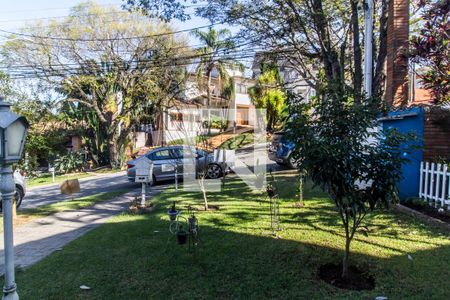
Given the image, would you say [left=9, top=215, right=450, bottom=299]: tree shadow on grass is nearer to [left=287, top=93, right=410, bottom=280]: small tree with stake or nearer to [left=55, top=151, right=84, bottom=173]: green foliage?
[left=287, top=93, right=410, bottom=280]: small tree with stake

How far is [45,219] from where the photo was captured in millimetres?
8258

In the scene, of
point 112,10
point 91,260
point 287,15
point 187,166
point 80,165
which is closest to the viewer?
point 91,260

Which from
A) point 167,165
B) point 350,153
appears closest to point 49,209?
point 167,165

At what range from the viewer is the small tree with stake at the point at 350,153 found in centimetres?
336

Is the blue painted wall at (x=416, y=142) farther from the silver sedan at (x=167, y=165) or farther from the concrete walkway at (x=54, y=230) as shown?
the concrete walkway at (x=54, y=230)

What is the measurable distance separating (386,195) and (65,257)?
15.5ft

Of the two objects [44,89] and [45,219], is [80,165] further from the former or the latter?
[45,219]

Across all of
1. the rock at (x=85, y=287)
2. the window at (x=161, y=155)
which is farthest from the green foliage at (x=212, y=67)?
the rock at (x=85, y=287)

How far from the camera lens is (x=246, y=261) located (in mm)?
4430

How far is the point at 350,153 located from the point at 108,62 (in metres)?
20.1

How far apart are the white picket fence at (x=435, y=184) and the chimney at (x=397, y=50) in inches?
81.2

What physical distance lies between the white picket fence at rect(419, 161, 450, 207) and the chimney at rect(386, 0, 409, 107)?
81.2 inches

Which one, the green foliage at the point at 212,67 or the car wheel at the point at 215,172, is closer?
the car wheel at the point at 215,172

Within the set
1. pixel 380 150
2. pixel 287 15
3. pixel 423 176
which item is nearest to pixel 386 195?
pixel 380 150
